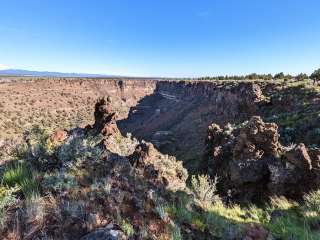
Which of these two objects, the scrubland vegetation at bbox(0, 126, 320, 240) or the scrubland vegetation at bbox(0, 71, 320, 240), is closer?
the scrubland vegetation at bbox(0, 71, 320, 240)

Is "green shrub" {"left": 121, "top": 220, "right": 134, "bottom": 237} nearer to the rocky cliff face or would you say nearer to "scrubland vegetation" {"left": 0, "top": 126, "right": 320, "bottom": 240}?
"scrubland vegetation" {"left": 0, "top": 126, "right": 320, "bottom": 240}

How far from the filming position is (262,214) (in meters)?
8.04

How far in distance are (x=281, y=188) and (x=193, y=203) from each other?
22.0 ft

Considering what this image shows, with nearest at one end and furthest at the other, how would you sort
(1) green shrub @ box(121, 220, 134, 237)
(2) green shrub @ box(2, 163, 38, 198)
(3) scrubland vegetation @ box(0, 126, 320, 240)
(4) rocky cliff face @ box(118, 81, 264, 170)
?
1. (1) green shrub @ box(121, 220, 134, 237)
2. (3) scrubland vegetation @ box(0, 126, 320, 240)
3. (2) green shrub @ box(2, 163, 38, 198)
4. (4) rocky cliff face @ box(118, 81, 264, 170)

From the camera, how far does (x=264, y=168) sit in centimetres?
1284


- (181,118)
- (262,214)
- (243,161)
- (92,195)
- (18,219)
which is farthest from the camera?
(181,118)

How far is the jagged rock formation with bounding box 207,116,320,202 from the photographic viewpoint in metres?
11.5

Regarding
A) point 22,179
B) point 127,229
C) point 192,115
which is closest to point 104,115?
point 22,179

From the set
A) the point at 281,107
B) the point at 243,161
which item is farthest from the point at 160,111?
the point at 243,161

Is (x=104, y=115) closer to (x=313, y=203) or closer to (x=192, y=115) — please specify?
(x=313, y=203)

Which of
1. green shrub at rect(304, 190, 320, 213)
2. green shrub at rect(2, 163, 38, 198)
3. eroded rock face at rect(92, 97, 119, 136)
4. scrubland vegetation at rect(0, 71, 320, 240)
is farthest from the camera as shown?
eroded rock face at rect(92, 97, 119, 136)

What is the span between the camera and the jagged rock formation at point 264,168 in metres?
11.5

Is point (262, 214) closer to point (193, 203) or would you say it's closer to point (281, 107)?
point (193, 203)

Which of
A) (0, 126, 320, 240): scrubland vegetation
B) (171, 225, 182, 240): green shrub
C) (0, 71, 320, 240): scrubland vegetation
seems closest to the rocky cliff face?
(0, 71, 320, 240): scrubland vegetation
